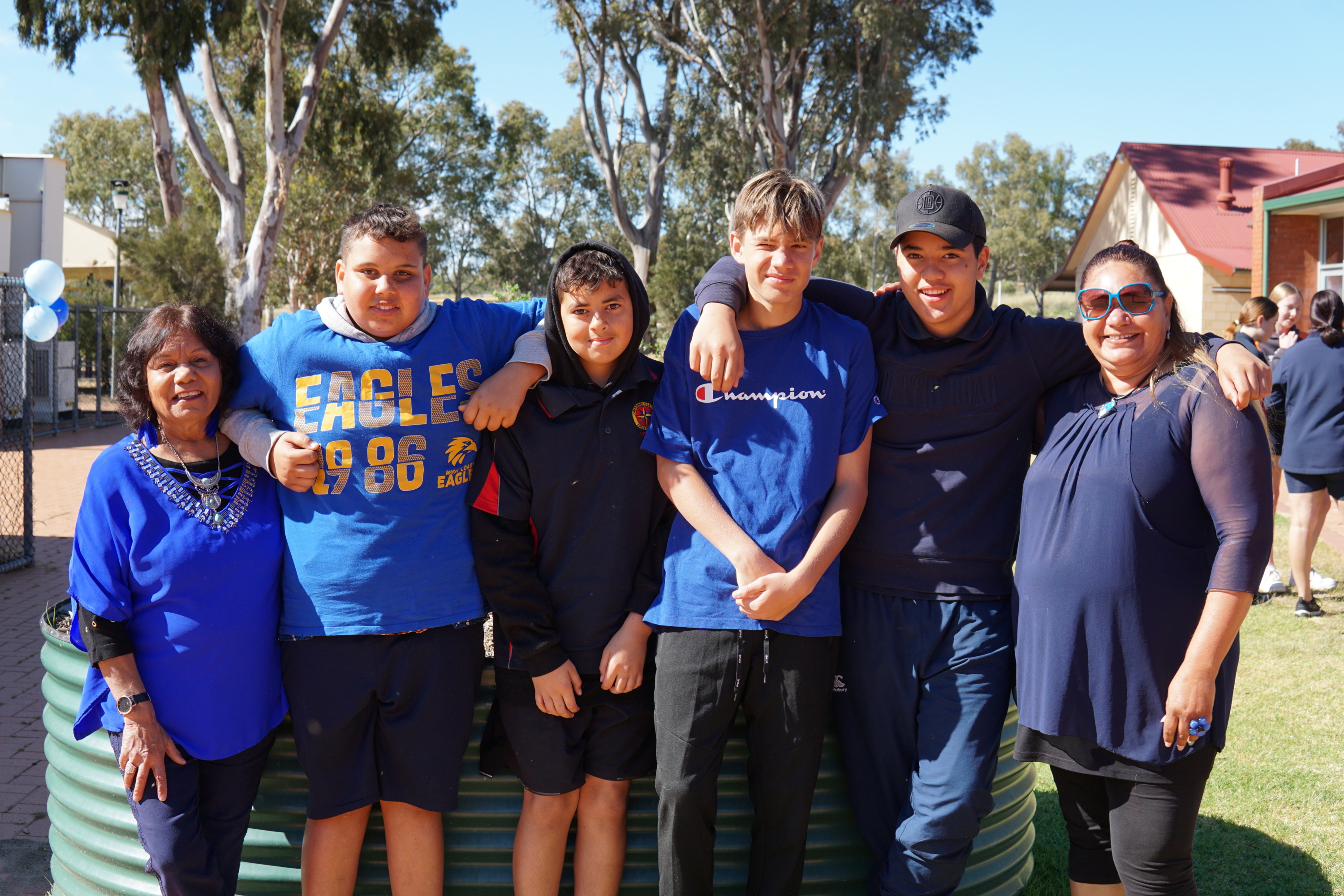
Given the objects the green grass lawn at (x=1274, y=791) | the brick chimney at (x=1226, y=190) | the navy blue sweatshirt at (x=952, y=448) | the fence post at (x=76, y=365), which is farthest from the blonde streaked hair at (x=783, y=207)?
the brick chimney at (x=1226, y=190)

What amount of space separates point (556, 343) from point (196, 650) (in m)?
1.20

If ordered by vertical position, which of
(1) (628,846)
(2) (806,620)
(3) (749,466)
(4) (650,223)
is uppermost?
(4) (650,223)

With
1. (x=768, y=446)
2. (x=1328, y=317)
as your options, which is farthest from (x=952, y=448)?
(x=1328, y=317)

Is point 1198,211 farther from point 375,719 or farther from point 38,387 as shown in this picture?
point 375,719

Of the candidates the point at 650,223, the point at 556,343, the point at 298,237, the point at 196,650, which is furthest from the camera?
the point at 298,237

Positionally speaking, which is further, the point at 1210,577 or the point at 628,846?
the point at 628,846

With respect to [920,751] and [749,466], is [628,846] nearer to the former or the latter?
[920,751]

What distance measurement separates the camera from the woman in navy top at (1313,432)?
6676 mm

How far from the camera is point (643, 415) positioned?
2.76 m

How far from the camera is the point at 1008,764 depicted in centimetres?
308

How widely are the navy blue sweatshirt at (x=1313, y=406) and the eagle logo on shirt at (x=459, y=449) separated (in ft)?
19.7

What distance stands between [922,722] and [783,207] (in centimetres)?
140

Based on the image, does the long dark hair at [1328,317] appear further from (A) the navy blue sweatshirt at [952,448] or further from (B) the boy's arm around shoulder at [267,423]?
(B) the boy's arm around shoulder at [267,423]

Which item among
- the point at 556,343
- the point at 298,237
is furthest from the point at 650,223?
the point at 556,343
